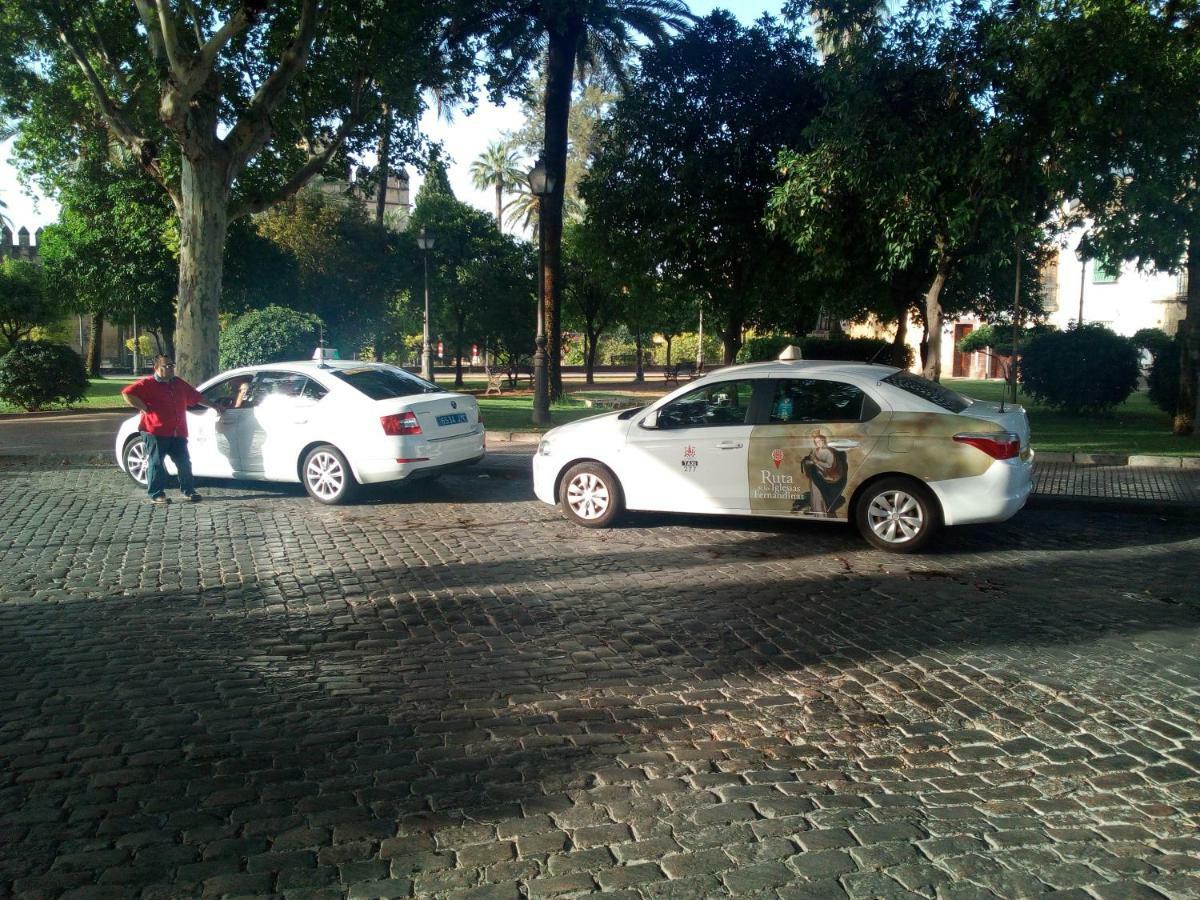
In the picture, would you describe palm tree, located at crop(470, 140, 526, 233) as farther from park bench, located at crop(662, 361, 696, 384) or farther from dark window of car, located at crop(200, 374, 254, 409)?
dark window of car, located at crop(200, 374, 254, 409)

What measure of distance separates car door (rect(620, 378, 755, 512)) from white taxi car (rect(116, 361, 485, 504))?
2.62 meters

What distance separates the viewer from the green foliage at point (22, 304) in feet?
129

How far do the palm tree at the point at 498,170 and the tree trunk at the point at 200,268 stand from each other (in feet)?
171

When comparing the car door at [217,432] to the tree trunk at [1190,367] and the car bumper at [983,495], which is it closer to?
the car bumper at [983,495]

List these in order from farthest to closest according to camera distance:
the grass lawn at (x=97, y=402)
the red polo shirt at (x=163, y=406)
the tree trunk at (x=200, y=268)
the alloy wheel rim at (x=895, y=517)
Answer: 1. the grass lawn at (x=97, y=402)
2. the tree trunk at (x=200, y=268)
3. the red polo shirt at (x=163, y=406)
4. the alloy wheel rim at (x=895, y=517)

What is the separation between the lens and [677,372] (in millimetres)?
40500

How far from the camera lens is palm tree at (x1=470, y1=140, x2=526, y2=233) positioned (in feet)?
228

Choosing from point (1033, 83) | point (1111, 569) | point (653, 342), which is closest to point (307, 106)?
point (1033, 83)

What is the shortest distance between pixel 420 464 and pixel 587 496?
214 cm

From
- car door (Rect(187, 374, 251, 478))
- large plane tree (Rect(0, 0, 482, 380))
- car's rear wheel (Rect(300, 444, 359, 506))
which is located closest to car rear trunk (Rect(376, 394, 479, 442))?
car's rear wheel (Rect(300, 444, 359, 506))

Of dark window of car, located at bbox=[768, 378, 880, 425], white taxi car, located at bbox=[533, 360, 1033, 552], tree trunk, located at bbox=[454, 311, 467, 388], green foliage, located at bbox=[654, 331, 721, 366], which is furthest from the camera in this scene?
green foliage, located at bbox=[654, 331, 721, 366]

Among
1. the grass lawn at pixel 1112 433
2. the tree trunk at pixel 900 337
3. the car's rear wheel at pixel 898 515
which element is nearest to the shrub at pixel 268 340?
the tree trunk at pixel 900 337

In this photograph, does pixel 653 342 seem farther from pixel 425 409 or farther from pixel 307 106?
pixel 425 409

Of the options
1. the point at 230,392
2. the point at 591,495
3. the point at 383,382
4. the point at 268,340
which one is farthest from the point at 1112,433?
the point at 268,340
